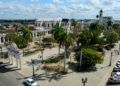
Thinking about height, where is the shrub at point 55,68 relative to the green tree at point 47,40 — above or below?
below

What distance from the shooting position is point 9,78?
40.8 metres

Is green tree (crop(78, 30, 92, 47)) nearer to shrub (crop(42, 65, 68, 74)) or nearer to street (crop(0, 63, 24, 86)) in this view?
shrub (crop(42, 65, 68, 74))

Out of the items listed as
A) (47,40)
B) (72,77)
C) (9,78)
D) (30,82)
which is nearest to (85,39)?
(47,40)

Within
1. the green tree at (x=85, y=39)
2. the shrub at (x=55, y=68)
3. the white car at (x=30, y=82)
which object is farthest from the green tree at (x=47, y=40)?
the white car at (x=30, y=82)

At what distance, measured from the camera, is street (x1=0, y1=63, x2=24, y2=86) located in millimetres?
38138

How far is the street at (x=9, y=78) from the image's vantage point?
125 ft

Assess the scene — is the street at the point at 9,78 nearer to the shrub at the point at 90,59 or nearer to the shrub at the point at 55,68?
the shrub at the point at 55,68

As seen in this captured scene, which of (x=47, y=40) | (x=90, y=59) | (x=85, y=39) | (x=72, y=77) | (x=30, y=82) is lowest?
(x=72, y=77)

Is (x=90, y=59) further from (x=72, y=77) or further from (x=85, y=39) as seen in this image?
(x=85, y=39)

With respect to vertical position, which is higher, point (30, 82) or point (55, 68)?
point (55, 68)

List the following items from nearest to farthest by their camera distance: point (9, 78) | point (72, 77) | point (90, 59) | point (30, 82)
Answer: point (30, 82) → point (9, 78) → point (72, 77) → point (90, 59)

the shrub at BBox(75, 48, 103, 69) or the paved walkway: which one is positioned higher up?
the shrub at BBox(75, 48, 103, 69)

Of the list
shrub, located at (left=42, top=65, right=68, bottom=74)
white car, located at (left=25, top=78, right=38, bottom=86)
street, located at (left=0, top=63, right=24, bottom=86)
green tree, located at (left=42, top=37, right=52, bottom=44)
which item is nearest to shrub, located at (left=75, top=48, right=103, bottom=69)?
shrub, located at (left=42, top=65, right=68, bottom=74)

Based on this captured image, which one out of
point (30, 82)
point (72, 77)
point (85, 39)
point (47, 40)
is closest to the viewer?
point (30, 82)
